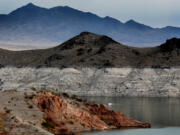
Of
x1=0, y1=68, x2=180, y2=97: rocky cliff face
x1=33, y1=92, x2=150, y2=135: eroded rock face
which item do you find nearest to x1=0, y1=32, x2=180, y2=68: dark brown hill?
x1=0, y1=68, x2=180, y2=97: rocky cliff face

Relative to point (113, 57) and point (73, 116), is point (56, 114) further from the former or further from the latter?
point (113, 57)

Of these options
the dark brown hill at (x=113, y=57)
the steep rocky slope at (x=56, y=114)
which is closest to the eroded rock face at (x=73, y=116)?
the steep rocky slope at (x=56, y=114)


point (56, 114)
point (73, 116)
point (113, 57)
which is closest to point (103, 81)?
point (113, 57)

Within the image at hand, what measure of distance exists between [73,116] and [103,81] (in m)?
117

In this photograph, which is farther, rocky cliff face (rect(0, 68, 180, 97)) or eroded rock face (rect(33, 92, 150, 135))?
rocky cliff face (rect(0, 68, 180, 97))

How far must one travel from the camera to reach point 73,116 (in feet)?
168

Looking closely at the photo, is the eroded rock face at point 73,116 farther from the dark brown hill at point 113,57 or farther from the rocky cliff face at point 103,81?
the dark brown hill at point 113,57

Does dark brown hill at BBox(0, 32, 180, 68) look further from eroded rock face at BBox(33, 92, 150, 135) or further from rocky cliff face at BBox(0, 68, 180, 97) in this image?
eroded rock face at BBox(33, 92, 150, 135)

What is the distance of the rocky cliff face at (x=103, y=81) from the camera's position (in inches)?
6224

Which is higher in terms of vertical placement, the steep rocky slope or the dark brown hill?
the dark brown hill

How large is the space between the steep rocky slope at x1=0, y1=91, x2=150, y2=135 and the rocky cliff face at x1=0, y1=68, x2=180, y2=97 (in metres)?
98.8

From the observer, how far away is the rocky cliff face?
15810 centimetres

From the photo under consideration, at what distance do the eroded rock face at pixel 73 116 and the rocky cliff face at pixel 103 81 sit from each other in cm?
9879

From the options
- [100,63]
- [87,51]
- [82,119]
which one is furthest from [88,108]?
[87,51]
